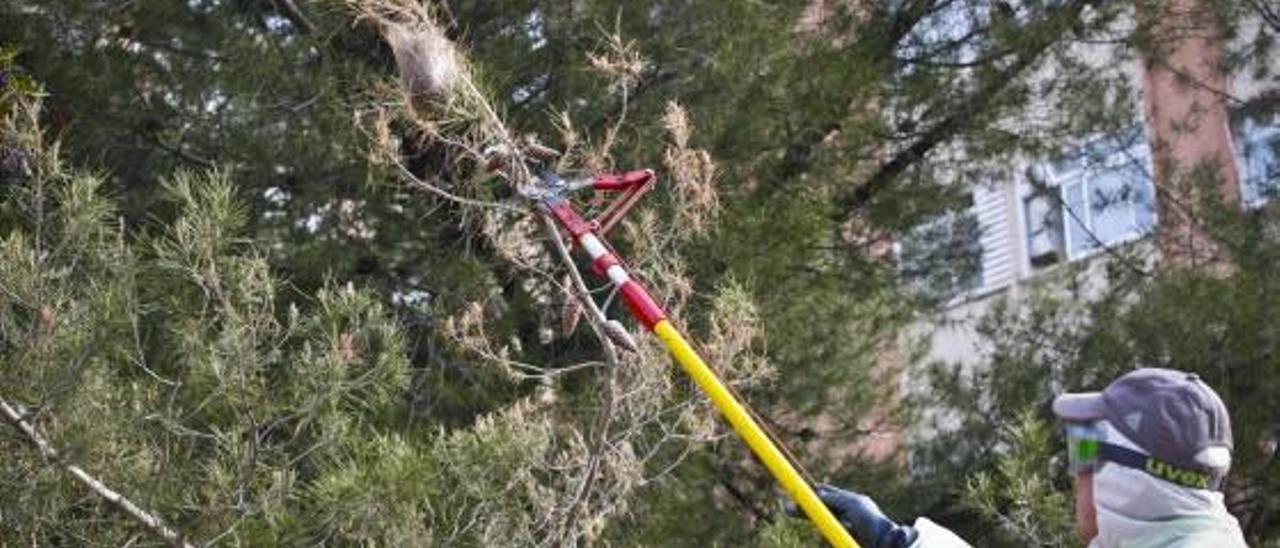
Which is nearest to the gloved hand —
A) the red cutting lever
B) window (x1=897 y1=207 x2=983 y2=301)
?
the red cutting lever

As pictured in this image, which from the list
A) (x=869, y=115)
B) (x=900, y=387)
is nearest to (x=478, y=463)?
(x=869, y=115)

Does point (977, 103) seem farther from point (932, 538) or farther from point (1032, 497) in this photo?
point (932, 538)

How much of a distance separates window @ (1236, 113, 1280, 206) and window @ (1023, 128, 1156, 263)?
0.38 metres

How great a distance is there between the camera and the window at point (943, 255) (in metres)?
8.48

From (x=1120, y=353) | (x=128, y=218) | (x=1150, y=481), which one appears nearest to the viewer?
(x=1150, y=481)

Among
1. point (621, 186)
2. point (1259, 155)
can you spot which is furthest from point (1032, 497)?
point (1259, 155)

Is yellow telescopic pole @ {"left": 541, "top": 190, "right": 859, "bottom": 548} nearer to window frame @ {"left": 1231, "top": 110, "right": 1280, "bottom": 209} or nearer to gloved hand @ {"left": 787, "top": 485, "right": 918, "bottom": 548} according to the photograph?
gloved hand @ {"left": 787, "top": 485, "right": 918, "bottom": 548}

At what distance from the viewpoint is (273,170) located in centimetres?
669

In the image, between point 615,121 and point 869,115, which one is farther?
point 869,115

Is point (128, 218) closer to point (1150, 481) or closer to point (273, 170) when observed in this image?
point (273, 170)

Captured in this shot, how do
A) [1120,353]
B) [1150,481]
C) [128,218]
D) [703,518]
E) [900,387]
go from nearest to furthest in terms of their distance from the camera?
[1150,481], [128,218], [703,518], [1120,353], [900,387]

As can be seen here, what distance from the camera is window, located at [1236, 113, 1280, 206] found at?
834cm

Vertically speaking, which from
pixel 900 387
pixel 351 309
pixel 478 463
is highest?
pixel 351 309

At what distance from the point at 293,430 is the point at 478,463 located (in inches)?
17.6
